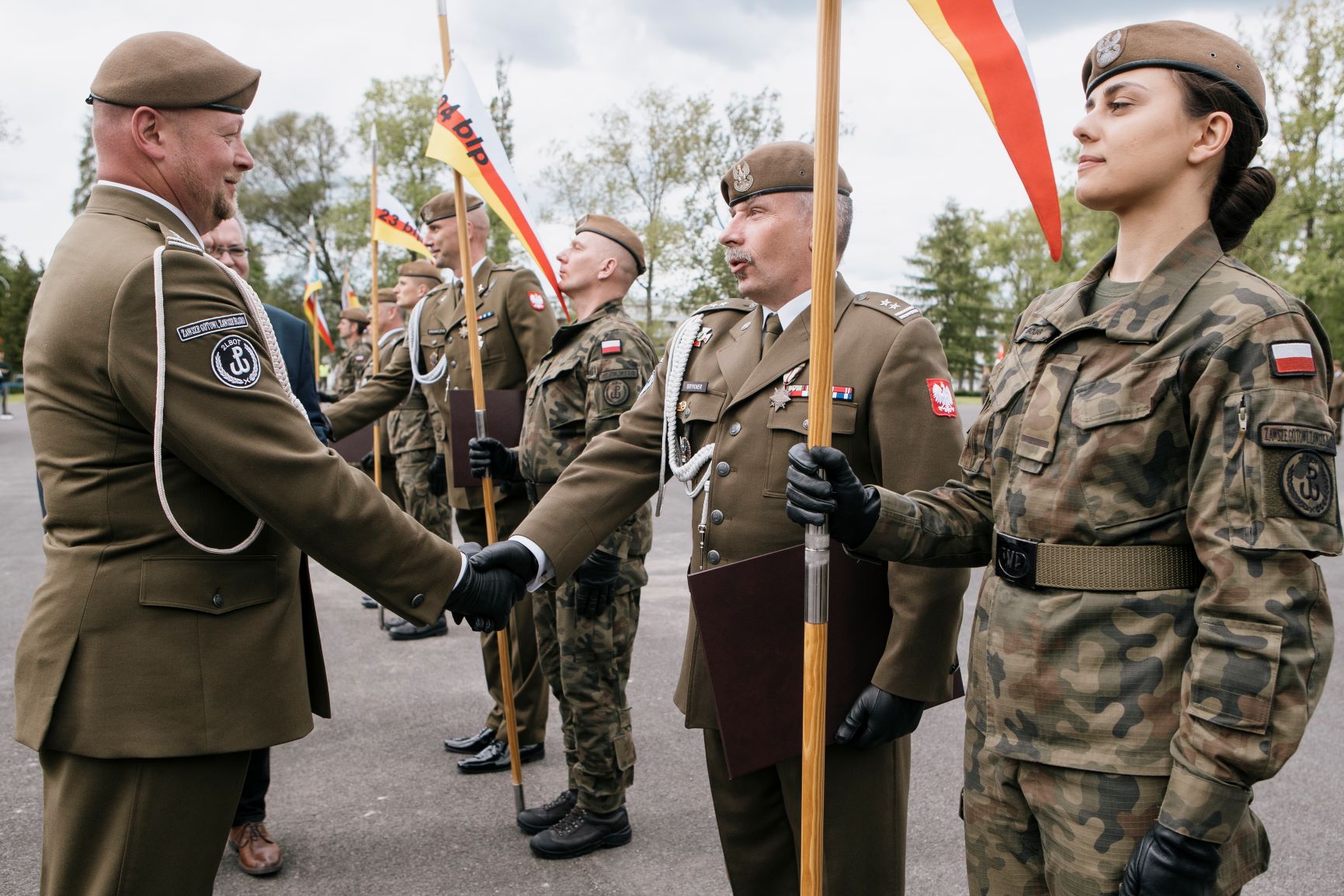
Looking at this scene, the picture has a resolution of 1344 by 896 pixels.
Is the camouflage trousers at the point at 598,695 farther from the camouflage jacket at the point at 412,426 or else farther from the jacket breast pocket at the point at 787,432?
the camouflage jacket at the point at 412,426

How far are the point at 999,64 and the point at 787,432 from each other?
3.35ft

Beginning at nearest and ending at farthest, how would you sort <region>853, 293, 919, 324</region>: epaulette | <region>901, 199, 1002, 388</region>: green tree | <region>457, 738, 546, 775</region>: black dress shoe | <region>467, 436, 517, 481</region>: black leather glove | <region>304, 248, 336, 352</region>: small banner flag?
<region>853, 293, 919, 324</region>: epaulette
<region>467, 436, 517, 481</region>: black leather glove
<region>457, 738, 546, 775</region>: black dress shoe
<region>304, 248, 336, 352</region>: small banner flag
<region>901, 199, 1002, 388</region>: green tree

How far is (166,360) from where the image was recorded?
1984 mm

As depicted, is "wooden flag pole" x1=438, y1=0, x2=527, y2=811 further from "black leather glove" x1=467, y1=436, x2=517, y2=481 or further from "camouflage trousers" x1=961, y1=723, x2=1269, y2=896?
"camouflage trousers" x1=961, y1=723, x2=1269, y2=896

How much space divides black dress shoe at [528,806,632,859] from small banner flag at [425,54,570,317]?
7.46ft

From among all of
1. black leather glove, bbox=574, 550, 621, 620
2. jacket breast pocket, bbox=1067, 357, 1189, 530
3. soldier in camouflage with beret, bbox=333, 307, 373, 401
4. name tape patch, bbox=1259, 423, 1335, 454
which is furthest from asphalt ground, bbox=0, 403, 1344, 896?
soldier in camouflage with beret, bbox=333, 307, 373, 401

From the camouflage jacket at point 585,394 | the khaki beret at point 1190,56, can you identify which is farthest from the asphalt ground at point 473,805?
the khaki beret at point 1190,56

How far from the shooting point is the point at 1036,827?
1.92 m

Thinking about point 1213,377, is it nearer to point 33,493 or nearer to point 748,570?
point 748,570

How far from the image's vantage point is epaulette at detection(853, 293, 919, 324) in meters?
2.54

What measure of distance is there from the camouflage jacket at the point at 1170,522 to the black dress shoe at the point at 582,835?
2142 mm

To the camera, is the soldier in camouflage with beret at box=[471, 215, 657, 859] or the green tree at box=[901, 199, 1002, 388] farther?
the green tree at box=[901, 199, 1002, 388]

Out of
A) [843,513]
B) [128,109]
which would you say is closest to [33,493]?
[128,109]

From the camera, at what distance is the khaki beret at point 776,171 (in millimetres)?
2719
